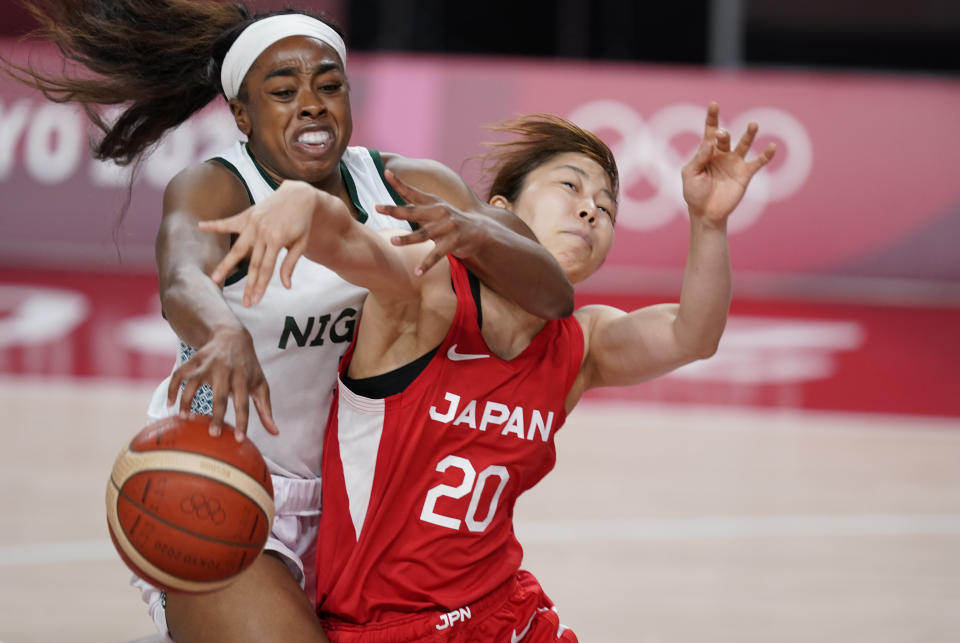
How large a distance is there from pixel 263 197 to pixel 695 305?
117 cm

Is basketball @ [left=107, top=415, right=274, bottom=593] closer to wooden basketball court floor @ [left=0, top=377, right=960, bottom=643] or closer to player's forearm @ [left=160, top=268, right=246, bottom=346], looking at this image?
player's forearm @ [left=160, top=268, right=246, bottom=346]

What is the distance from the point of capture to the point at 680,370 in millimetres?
9562

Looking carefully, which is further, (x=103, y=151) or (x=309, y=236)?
(x=103, y=151)

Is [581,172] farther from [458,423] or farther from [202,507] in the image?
[202,507]

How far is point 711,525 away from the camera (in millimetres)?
6375

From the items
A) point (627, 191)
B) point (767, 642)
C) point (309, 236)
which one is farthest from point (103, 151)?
point (627, 191)

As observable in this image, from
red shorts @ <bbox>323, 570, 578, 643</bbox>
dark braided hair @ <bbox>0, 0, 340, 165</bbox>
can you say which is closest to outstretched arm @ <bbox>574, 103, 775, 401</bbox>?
red shorts @ <bbox>323, 570, 578, 643</bbox>

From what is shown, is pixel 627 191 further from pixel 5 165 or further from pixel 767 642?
pixel 767 642

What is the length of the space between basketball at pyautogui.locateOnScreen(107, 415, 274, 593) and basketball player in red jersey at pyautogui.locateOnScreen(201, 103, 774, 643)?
44cm

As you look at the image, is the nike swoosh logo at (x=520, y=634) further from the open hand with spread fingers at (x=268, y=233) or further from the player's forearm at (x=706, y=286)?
the open hand with spread fingers at (x=268, y=233)

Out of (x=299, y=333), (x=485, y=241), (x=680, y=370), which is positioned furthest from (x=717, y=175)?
(x=680, y=370)

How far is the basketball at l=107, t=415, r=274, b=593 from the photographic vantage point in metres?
2.78

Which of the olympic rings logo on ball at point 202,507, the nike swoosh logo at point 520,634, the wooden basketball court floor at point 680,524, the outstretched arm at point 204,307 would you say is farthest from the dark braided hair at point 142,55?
the wooden basketball court floor at point 680,524

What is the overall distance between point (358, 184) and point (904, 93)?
A: 8378 mm
